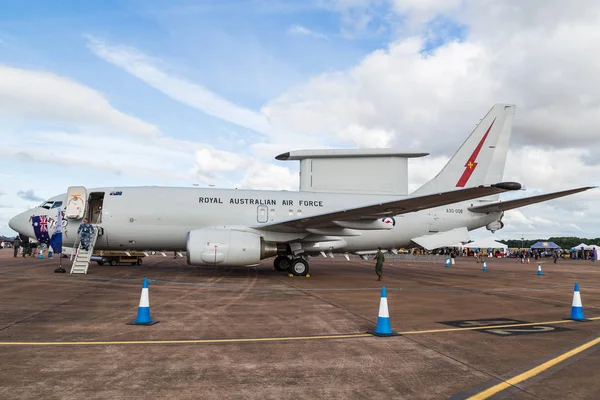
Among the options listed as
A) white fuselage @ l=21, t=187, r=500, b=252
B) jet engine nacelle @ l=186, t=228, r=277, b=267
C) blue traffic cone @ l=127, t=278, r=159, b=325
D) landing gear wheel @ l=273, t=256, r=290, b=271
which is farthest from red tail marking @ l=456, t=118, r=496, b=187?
blue traffic cone @ l=127, t=278, r=159, b=325

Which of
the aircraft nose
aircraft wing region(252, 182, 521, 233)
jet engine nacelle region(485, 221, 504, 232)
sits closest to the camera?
aircraft wing region(252, 182, 521, 233)

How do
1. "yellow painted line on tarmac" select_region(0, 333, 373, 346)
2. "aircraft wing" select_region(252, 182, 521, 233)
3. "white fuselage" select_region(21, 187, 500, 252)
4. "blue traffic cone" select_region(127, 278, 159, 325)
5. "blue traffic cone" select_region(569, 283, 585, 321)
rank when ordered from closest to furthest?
"yellow painted line on tarmac" select_region(0, 333, 373, 346), "blue traffic cone" select_region(127, 278, 159, 325), "blue traffic cone" select_region(569, 283, 585, 321), "aircraft wing" select_region(252, 182, 521, 233), "white fuselage" select_region(21, 187, 500, 252)

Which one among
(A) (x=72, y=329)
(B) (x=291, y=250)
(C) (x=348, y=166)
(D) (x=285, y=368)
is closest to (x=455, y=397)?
(D) (x=285, y=368)

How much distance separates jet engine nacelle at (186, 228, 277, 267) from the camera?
52.8 ft

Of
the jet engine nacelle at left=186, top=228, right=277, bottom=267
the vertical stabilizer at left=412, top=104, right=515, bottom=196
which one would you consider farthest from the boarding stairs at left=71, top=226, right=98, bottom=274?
the vertical stabilizer at left=412, top=104, right=515, bottom=196

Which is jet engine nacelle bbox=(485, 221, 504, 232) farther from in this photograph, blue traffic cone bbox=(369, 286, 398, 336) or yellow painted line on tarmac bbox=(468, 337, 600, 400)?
blue traffic cone bbox=(369, 286, 398, 336)

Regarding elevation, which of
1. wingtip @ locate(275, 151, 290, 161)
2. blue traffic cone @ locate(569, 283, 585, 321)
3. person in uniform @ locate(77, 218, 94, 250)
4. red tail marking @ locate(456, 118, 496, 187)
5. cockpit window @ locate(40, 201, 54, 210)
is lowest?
blue traffic cone @ locate(569, 283, 585, 321)

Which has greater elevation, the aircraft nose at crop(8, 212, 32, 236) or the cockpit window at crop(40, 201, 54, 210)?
the cockpit window at crop(40, 201, 54, 210)

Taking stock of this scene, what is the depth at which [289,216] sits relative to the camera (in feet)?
64.0

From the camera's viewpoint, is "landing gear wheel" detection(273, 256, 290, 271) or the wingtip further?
the wingtip

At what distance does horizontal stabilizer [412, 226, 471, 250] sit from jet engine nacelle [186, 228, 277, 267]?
8.83 metres

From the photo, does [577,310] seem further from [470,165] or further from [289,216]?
[470,165]

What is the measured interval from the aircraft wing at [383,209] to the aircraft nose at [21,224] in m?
10.4

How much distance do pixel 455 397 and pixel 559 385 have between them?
145cm
